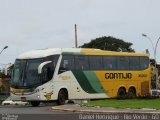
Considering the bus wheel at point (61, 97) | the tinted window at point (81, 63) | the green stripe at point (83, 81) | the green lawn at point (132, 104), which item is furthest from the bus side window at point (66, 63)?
the green lawn at point (132, 104)

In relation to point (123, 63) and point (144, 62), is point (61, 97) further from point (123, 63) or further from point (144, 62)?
point (144, 62)

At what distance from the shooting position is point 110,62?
141 ft

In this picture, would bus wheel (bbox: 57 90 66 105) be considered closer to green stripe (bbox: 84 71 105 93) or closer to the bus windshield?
the bus windshield

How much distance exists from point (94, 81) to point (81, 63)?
1.89 metres

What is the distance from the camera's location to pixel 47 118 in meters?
21.6

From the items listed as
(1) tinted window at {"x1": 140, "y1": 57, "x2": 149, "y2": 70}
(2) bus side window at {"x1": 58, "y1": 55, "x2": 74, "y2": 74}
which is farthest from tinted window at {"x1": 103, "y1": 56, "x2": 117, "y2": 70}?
(2) bus side window at {"x1": 58, "y1": 55, "x2": 74, "y2": 74}

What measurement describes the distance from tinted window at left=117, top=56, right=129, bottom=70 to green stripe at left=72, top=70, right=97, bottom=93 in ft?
11.4

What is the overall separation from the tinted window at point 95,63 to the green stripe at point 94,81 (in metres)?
0.49

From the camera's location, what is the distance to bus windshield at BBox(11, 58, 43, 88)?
3697cm

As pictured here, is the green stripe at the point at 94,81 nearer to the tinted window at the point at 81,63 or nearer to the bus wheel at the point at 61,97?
the tinted window at the point at 81,63

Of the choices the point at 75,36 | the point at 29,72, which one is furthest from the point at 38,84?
the point at 75,36

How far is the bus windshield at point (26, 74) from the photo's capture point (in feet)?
121

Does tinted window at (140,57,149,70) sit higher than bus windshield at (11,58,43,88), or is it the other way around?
tinted window at (140,57,149,70)

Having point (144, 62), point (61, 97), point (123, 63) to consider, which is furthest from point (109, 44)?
point (61, 97)
